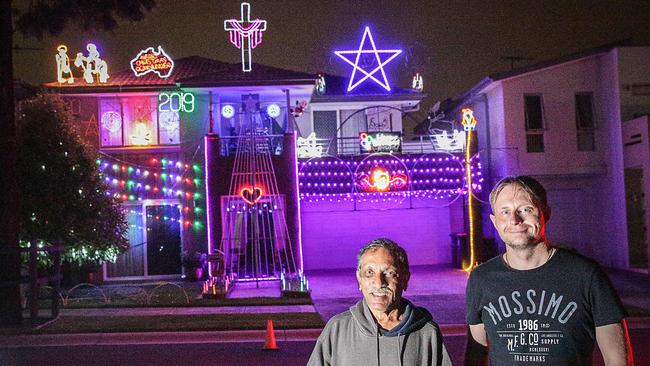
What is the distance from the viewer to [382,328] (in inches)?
133

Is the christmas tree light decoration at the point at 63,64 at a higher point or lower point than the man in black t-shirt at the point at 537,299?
higher

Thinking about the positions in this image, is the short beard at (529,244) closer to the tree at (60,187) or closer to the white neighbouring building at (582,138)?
the tree at (60,187)

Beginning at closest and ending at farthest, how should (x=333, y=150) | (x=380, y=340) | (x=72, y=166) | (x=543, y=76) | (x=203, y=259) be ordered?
1. (x=380, y=340)
2. (x=72, y=166)
3. (x=203, y=259)
4. (x=543, y=76)
5. (x=333, y=150)

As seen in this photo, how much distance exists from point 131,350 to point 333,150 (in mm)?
13847

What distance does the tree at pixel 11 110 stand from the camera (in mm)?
13161

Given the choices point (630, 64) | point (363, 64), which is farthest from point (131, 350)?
point (630, 64)

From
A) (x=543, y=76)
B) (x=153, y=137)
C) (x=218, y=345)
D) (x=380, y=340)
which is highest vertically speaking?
(x=543, y=76)

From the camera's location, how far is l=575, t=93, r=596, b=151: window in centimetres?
2153

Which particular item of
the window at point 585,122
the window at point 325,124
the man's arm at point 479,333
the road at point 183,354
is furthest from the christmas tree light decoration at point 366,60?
the man's arm at point 479,333

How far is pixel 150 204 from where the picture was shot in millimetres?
21234

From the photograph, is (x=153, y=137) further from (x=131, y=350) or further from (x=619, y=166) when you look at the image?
(x=619, y=166)

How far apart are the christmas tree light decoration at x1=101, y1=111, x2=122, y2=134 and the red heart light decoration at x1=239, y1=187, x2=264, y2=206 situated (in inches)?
179

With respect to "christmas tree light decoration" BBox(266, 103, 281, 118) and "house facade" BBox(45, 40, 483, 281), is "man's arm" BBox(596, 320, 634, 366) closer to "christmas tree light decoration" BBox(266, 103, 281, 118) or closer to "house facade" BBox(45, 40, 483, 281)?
"house facade" BBox(45, 40, 483, 281)

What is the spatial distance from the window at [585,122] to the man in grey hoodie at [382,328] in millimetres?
19718
